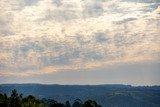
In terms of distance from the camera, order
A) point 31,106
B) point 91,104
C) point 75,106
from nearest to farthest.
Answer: point 91,104 → point 31,106 → point 75,106

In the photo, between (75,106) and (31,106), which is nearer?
(31,106)

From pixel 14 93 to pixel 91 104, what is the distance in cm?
3236

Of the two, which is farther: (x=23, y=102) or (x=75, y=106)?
(x=75, y=106)

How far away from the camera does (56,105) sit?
139 m

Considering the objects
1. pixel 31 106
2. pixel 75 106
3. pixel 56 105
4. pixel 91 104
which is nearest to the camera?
pixel 91 104

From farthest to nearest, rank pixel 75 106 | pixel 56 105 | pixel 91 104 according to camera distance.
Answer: pixel 75 106 → pixel 56 105 → pixel 91 104

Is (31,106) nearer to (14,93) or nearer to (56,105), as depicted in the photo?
(14,93)

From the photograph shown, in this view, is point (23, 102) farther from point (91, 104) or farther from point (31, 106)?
point (91, 104)

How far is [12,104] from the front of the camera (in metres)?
118

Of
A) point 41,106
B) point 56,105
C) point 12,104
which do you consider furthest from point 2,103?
point 56,105

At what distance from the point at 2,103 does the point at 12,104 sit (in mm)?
4045

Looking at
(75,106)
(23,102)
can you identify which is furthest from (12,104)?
(75,106)

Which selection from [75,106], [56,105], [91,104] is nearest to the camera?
[91,104]

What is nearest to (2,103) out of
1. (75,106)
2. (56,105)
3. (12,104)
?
(12,104)
